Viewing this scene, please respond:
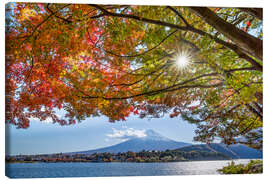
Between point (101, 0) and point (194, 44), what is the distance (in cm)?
118

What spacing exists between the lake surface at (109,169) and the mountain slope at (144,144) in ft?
0.55

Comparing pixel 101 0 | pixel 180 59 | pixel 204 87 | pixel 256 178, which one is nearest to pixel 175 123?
pixel 204 87

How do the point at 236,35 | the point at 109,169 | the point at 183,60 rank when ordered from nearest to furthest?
the point at 236,35 → the point at 109,169 → the point at 183,60

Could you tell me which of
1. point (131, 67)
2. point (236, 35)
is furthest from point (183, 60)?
point (236, 35)

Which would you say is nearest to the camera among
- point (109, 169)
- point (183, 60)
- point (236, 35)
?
point (236, 35)

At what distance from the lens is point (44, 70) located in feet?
9.04

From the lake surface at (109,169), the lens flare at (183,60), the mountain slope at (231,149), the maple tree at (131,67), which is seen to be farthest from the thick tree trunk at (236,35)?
the lake surface at (109,169)

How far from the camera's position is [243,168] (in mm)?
3023

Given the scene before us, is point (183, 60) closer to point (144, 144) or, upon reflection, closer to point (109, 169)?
point (144, 144)

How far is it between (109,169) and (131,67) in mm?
1198

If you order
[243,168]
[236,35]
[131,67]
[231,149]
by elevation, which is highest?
[236,35]

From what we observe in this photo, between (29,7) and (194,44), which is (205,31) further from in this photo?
(29,7)

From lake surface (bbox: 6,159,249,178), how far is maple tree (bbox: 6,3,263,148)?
351 millimetres

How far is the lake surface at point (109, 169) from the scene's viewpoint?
8.71 ft
